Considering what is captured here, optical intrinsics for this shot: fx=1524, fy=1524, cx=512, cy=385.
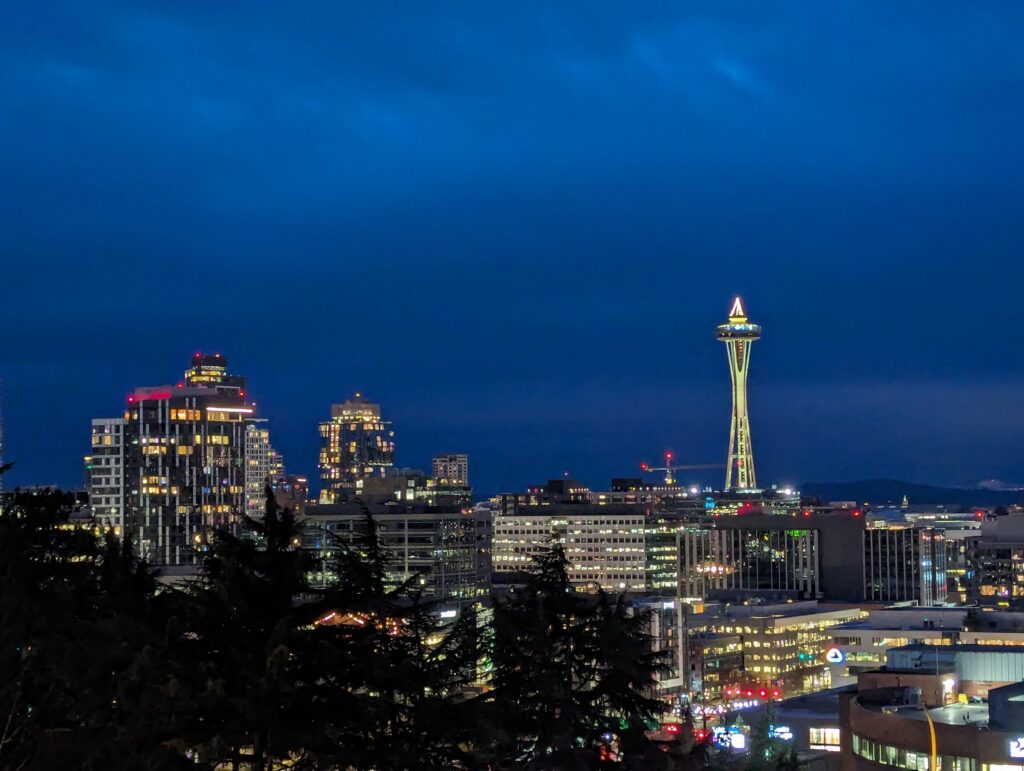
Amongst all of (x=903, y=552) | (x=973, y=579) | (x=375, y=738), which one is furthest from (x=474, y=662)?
(x=973, y=579)

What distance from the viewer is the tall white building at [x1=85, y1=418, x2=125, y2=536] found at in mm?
126938

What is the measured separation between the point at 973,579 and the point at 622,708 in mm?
163536

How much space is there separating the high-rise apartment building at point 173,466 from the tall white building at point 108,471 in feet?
0.28

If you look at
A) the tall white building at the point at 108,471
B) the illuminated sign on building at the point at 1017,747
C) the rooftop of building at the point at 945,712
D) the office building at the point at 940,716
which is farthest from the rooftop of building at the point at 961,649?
the tall white building at the point at 108,471

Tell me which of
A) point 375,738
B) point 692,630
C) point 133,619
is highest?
point 133,619

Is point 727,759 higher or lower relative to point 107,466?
lower

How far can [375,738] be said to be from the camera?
16.0 meters

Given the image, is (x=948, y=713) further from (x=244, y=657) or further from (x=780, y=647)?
(x=780, y=647)

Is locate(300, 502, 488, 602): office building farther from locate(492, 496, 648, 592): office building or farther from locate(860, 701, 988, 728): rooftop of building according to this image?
locate(860, 701, 988, 728): rooftop of building

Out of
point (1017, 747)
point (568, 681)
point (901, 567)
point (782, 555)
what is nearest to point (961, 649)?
point (1017, 747)

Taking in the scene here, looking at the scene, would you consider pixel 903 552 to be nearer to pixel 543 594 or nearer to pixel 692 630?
pixel 692 630

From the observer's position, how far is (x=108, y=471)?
130 metres

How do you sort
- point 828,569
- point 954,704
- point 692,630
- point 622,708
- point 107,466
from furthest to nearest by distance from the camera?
point 828,569 < point 107,466 < point 692,630 < point 954,704 < point 622,708

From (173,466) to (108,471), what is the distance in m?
5.68
